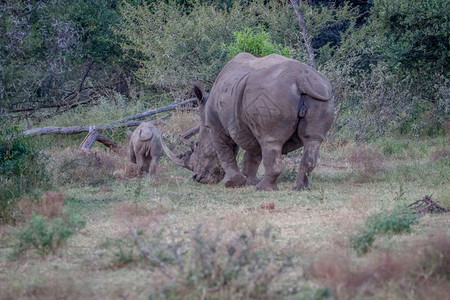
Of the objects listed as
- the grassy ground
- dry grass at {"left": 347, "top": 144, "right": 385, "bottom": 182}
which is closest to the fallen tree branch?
the grassy ground

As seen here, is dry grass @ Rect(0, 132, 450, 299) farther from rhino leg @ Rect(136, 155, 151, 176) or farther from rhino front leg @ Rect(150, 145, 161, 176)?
rhino leg @ Rect(136, 155, 151, 176)

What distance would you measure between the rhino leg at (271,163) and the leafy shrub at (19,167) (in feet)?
9.91

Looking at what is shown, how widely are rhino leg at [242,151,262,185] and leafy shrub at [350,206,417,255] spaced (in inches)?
199

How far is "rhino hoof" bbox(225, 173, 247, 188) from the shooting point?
12.4 meters

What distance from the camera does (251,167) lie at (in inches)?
509

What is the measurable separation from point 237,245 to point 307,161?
17.0 feet

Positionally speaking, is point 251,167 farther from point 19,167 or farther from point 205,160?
point 19,167

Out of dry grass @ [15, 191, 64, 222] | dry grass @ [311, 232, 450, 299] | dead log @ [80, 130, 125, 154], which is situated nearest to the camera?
dry grass @ [311, 232, 450, 299]

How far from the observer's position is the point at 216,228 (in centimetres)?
797

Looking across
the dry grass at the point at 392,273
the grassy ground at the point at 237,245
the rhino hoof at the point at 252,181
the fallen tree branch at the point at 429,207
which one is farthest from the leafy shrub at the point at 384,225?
the rhino hoof at the point at 252,181

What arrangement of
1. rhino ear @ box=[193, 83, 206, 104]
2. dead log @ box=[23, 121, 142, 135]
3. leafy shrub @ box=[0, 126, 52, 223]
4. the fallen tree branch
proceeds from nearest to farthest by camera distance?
the fallen tree branch < leafy shrub @ box=[0, 126, 52, 223] < rhino ear @ box=[193, 83, 206, 104] < dead log @ box=[23, 121, 142, 135]

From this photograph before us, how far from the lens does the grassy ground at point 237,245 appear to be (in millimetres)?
5707

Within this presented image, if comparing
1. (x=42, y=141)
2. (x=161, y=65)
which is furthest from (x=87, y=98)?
(x=42, y=141)

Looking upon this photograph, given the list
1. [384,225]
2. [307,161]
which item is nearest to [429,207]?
[384,225]
